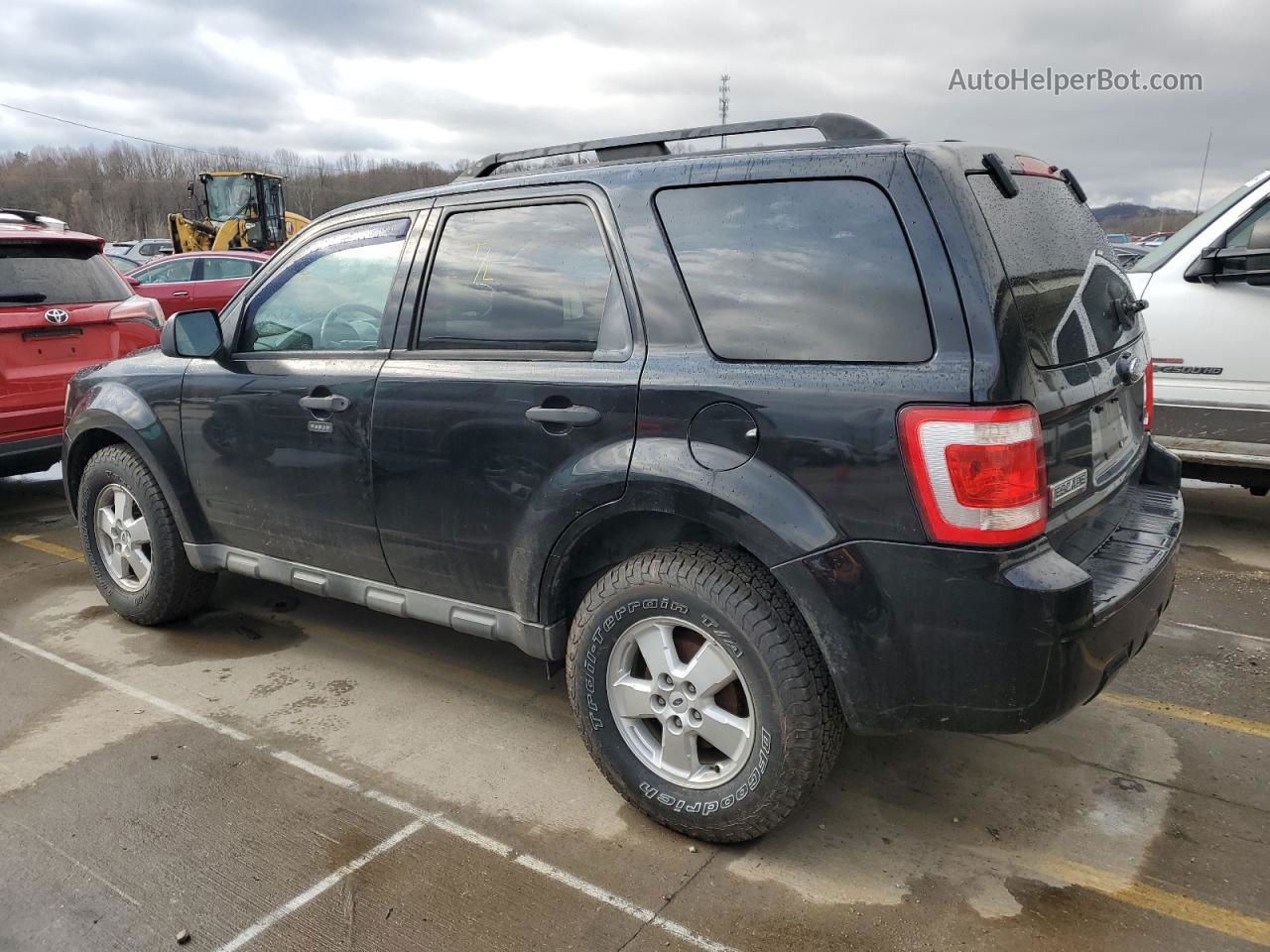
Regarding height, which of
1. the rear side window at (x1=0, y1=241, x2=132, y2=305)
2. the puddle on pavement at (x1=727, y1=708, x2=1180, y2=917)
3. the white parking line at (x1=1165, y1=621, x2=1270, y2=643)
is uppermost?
the rear side window at (x1=0, y1=241, x2=132, y2=305)

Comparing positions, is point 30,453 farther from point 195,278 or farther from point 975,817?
point 195,278

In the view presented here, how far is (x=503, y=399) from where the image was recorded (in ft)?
9.48

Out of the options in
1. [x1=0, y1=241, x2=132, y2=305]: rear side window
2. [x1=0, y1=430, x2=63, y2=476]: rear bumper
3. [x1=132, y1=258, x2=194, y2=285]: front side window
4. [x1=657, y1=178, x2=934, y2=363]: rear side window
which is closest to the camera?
[x1=657, y1=178, x2=934, y2=363]: rear side window

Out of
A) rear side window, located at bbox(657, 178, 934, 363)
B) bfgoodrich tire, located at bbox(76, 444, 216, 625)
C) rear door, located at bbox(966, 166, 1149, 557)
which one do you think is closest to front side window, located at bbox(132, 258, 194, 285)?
bfgoodrich tire, located at bbox(76, 444, 216, 625)

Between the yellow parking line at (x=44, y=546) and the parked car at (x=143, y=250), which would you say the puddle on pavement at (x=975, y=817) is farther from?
the parked car at (x=143, y=250)

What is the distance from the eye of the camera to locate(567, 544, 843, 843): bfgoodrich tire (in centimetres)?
243

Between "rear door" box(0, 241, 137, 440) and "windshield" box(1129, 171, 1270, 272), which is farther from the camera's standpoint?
"rear door" box(0, 241, 137, 440)

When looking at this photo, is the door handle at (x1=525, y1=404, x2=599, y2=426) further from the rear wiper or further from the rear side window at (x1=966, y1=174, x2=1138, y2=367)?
the rear wiper

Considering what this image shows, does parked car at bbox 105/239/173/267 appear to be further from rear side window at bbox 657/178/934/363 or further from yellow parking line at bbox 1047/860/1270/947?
yellow parking line at bbox 1047/860/1270/947

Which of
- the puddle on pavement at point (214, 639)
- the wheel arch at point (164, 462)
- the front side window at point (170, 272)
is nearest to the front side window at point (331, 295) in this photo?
the wheel arch at point (164, 462)

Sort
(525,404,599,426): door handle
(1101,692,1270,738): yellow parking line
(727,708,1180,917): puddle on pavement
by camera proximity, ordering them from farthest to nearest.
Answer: (1101,692,1270,738): yellow parking line → (525,404,599,426): door handle → (727,708,1180,917): puddle on pavement

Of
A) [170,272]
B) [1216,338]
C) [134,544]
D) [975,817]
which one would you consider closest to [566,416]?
[975,817]

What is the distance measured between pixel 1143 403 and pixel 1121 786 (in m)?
1.27

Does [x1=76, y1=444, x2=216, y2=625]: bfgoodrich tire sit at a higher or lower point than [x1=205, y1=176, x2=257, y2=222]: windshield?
lower
